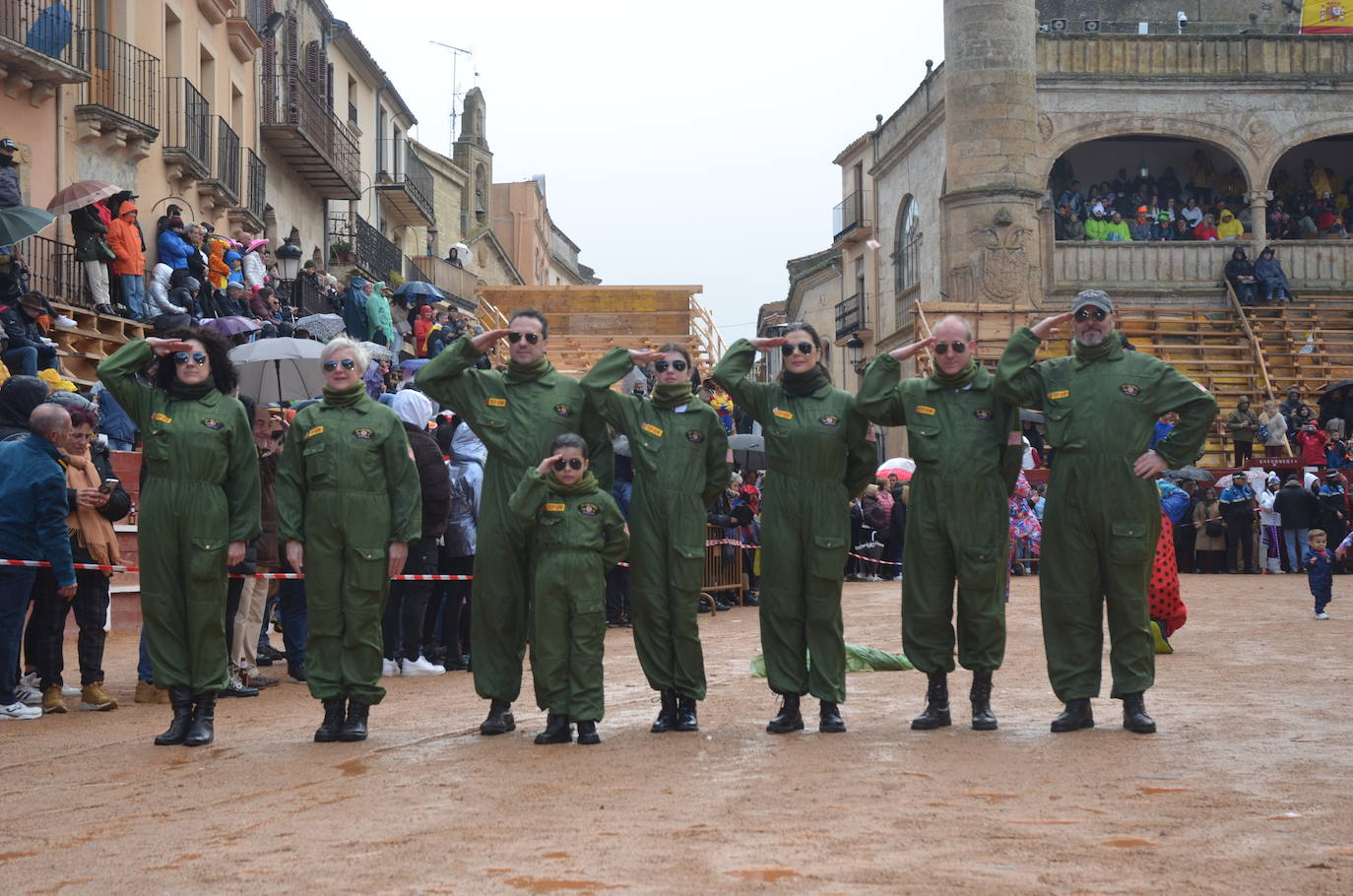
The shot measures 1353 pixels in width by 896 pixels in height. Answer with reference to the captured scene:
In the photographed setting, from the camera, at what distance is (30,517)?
31.0 ft

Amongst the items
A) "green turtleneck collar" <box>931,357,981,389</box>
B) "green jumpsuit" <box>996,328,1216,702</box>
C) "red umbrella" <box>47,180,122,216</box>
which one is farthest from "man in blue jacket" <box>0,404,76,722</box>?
"red umbrella" <box>47,180,122,216</box>

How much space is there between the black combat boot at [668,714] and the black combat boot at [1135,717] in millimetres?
2212

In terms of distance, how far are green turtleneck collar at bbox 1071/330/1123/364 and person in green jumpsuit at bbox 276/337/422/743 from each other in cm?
344

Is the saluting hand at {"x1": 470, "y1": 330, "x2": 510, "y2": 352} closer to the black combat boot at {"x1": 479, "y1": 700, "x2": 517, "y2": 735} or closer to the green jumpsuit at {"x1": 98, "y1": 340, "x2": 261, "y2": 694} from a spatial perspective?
the green jumpsuit at {"x1": 98, "y1": 340, "x2": 261, "y2": 694}

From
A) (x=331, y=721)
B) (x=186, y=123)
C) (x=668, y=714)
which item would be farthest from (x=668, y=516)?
(x=186, y=123)

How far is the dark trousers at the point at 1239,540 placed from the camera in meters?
25.9

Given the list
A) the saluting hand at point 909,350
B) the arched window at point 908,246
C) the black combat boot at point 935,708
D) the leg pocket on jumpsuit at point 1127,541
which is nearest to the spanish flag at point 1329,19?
the arched window at point 908,246

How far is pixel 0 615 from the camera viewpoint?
31.0 ft

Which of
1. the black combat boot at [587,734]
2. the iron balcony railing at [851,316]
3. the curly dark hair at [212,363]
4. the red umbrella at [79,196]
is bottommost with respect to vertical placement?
the black combat boot at [587,734]

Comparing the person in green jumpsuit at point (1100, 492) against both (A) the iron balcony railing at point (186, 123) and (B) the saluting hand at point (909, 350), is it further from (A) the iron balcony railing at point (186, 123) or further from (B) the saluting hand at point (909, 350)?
(A) the iron balcony railing at point (186, 123)

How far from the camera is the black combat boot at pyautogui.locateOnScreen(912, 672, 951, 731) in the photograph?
830 centimetres

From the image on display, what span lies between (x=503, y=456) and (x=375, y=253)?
3277 centimetres

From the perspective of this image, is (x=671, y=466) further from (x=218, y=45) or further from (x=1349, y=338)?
(x=1349, y=338)

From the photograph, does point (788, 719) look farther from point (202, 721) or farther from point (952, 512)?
point (202, 721)
